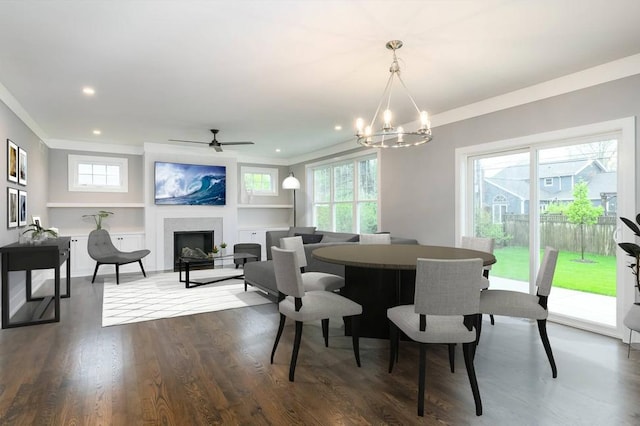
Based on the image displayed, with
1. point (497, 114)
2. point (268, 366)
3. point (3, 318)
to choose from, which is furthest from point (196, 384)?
point (497, 114)

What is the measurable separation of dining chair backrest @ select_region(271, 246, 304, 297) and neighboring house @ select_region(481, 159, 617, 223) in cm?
302

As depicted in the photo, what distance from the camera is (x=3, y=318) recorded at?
11.7 feet

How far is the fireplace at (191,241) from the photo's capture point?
7.34 metres

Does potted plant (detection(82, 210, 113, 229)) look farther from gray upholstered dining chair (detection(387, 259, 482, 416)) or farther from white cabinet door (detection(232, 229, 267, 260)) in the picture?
gray upholstered dining chair (detection(387, 259, 482, 416))

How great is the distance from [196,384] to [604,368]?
2.95 metres

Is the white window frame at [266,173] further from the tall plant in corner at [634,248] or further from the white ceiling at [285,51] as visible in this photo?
the tall plant in corner at [634,248]

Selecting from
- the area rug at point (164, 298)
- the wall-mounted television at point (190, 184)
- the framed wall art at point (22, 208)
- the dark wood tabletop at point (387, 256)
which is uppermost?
the wall-mounted television at point (190, 184)

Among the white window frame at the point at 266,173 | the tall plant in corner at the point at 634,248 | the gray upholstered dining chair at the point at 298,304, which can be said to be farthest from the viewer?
the white window frame at the point at 266,173

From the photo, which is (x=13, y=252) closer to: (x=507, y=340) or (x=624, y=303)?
(x=507, y=340)

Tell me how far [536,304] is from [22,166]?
234 inches

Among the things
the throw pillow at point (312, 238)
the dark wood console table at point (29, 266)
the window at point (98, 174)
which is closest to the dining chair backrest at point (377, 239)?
the throw pillow at point (312, 238)

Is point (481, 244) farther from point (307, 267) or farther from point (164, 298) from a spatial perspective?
point (164, 298)

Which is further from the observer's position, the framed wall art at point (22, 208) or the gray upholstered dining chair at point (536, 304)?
the framed wall art at point (22, 208)

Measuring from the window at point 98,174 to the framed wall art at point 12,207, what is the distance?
2.76 meters
